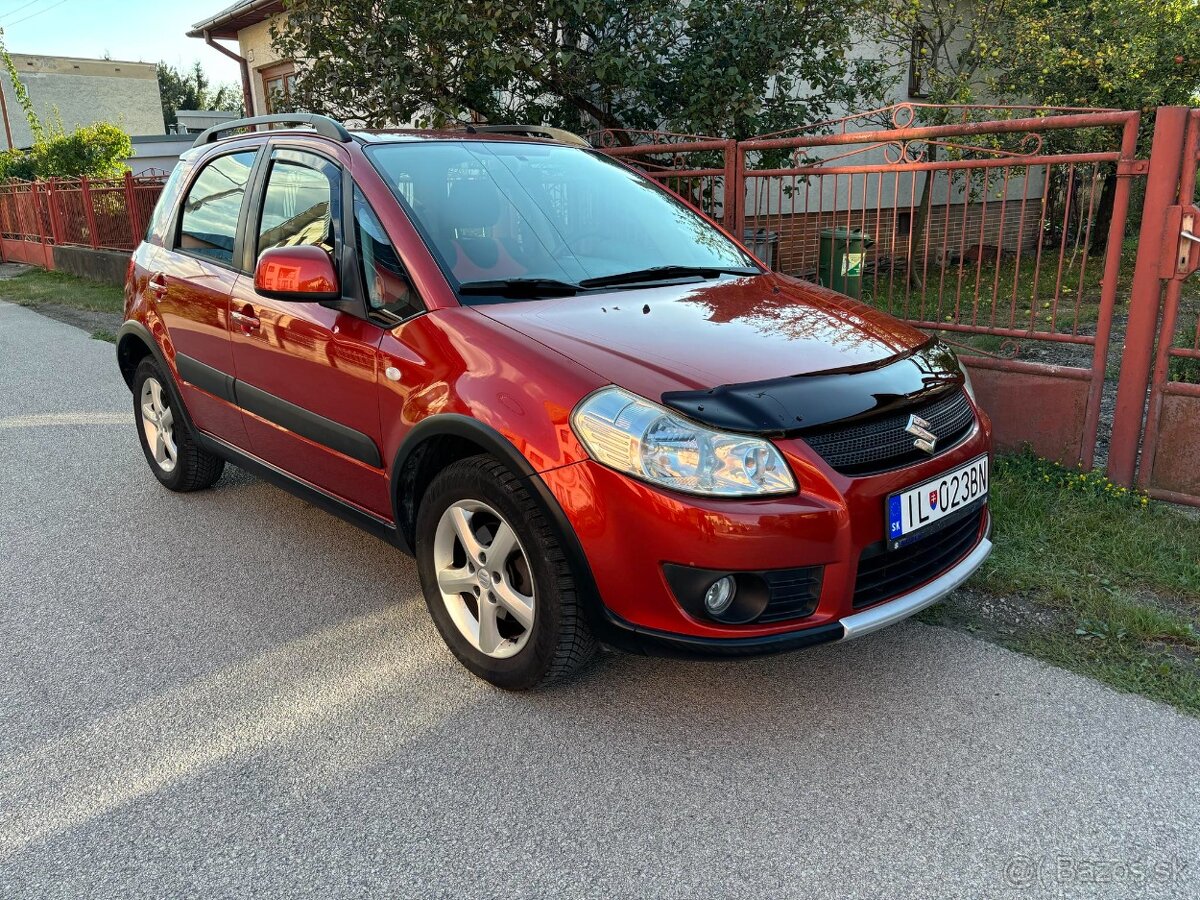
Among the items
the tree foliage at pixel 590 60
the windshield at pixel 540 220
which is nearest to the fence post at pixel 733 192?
the windshield at pixel 540 220

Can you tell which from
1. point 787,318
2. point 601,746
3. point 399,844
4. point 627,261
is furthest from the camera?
point 627,261

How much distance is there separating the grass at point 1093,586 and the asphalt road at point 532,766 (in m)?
0.16

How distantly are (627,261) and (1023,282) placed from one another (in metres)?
8.18

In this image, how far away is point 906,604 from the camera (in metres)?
2.66

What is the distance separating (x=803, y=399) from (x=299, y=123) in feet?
8.59

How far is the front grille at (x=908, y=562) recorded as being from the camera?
2609 millimetres

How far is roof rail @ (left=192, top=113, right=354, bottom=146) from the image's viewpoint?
359 centimetres

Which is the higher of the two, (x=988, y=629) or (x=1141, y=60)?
(x=1141, y=60)

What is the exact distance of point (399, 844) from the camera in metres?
2.33

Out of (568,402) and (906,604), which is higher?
(568,402)

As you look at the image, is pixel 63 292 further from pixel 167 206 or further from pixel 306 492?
pixel 306 492

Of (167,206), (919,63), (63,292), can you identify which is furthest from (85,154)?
(167,206)

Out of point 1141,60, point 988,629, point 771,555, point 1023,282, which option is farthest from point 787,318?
point 1141,60

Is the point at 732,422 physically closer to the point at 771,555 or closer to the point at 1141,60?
the point at 771,555
